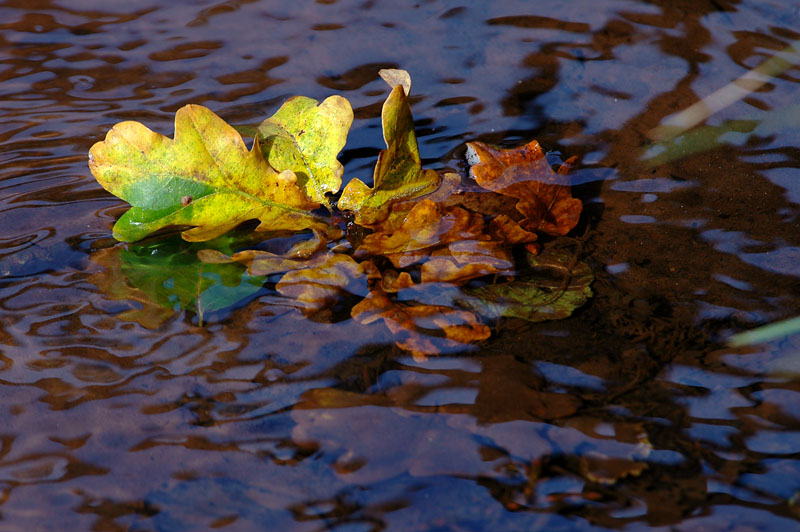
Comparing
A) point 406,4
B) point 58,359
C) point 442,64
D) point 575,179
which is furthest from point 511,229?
point 406,4

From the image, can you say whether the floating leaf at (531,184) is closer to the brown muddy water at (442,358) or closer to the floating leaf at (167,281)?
the brown muddy water at (442,358)

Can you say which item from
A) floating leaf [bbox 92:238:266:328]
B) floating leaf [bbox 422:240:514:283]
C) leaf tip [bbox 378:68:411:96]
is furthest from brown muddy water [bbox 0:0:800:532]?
leaf tip [bbox 378:68:411:96]

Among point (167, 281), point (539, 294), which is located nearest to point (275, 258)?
point (167, 281)

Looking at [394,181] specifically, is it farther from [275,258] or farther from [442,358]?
[442,358]

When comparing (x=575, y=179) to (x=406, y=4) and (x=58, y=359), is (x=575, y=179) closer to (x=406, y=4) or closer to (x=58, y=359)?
(x=406, y=4)

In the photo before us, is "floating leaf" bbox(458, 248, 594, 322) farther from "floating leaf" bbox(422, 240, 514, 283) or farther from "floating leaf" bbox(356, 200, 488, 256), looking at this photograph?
"floating leaf" bbox(356, 200, 488, 256)

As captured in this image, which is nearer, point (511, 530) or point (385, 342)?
point (511, 530)

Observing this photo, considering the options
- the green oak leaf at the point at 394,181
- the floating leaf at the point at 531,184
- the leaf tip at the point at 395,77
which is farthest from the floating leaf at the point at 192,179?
the floating leaf at the point at 531,184
